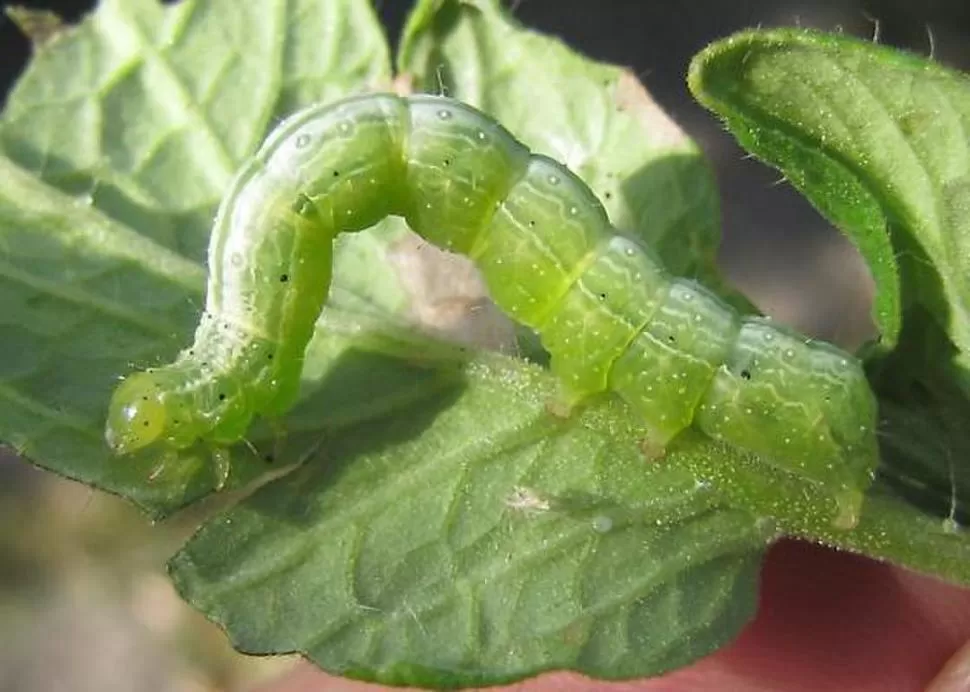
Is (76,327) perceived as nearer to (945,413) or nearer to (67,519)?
(945,413)

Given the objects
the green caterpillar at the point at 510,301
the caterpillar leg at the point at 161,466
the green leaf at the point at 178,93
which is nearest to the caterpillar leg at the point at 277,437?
the green caterpillar at the point at 510,301

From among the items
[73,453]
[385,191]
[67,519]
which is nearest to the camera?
[73,453]

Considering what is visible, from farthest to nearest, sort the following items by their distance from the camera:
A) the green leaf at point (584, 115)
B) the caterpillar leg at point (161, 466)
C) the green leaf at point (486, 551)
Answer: the green leaf at point (584, 115), the caterpillar leg at point (161, 466), the green leaf at point (486, 551)

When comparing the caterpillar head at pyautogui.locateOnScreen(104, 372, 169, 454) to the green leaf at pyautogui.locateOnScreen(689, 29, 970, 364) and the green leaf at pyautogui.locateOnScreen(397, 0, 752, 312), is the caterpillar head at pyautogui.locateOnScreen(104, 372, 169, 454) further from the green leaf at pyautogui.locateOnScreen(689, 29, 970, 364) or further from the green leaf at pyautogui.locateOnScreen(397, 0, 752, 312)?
the green leaf at pyautogui.locateOnScreen(689, 29, 970, 364)

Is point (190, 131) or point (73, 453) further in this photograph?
point (190, 131)

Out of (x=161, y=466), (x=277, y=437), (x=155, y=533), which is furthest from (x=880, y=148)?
(x=155, y=533)

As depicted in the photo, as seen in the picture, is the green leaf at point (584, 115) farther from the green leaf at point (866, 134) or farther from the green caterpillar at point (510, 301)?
the green leaf at point (866, 134)

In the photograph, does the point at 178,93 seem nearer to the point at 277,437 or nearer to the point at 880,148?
→ the point at 277,437

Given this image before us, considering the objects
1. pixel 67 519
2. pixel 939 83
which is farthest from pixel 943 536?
pixel 67 519
